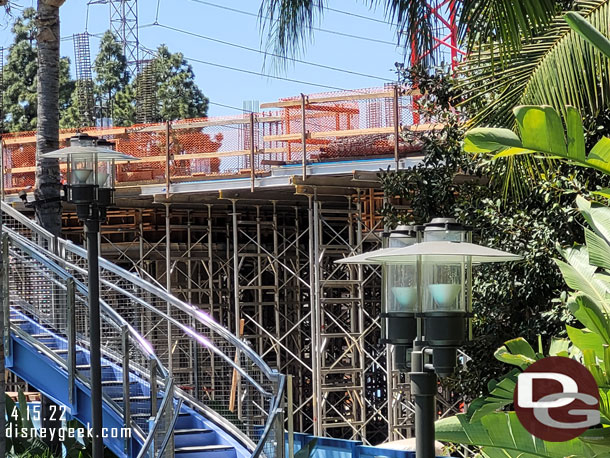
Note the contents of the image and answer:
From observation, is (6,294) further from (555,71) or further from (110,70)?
(110,70)

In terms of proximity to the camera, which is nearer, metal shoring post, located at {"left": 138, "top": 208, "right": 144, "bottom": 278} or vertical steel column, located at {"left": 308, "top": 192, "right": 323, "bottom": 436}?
vertical steel column, located at {"left": 308, "top": 192, "right": 323, "bottom": 436}

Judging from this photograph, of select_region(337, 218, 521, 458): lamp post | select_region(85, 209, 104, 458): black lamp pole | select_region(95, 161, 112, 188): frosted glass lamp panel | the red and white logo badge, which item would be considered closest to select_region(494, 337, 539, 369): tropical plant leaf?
select_region(337, 218, 521, 458): lamp post

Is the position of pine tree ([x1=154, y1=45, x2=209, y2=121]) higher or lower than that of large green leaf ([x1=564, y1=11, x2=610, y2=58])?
higher

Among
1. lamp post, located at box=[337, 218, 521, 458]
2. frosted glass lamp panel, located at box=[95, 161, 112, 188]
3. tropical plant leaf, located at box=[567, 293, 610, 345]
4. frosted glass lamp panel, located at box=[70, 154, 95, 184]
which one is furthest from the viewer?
frosted glass lamp panel, located at box=[95, 161, 112, 188]

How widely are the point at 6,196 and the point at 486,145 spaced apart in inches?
824

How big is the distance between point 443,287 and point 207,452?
19.7ft

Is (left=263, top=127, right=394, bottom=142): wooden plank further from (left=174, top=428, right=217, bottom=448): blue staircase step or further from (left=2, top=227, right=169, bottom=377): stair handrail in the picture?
(left=174, top=428, right=217, bottom=448): blue staircase step

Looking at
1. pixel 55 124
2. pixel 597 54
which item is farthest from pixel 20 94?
pixel 597 54

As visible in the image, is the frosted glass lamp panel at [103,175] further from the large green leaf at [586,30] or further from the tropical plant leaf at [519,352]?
the large green leaf at [586,30]

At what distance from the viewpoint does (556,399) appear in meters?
4.99

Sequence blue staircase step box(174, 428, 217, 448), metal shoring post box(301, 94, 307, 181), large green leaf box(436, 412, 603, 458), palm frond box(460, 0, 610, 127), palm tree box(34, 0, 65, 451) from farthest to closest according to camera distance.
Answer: metal shoring post box(301, 94, 307, 181) < palm tree box(34, 0, 65, 451) < blue staircase step box(174, 428, 217, 448) < palm frond box(460, 0, 610, 127) < large green leaf box(436, 412, 603, 458)

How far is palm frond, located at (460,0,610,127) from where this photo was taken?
27.7 feet

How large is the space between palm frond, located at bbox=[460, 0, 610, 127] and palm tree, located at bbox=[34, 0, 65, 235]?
25.6ft

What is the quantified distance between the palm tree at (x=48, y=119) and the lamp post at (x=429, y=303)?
966 cm
